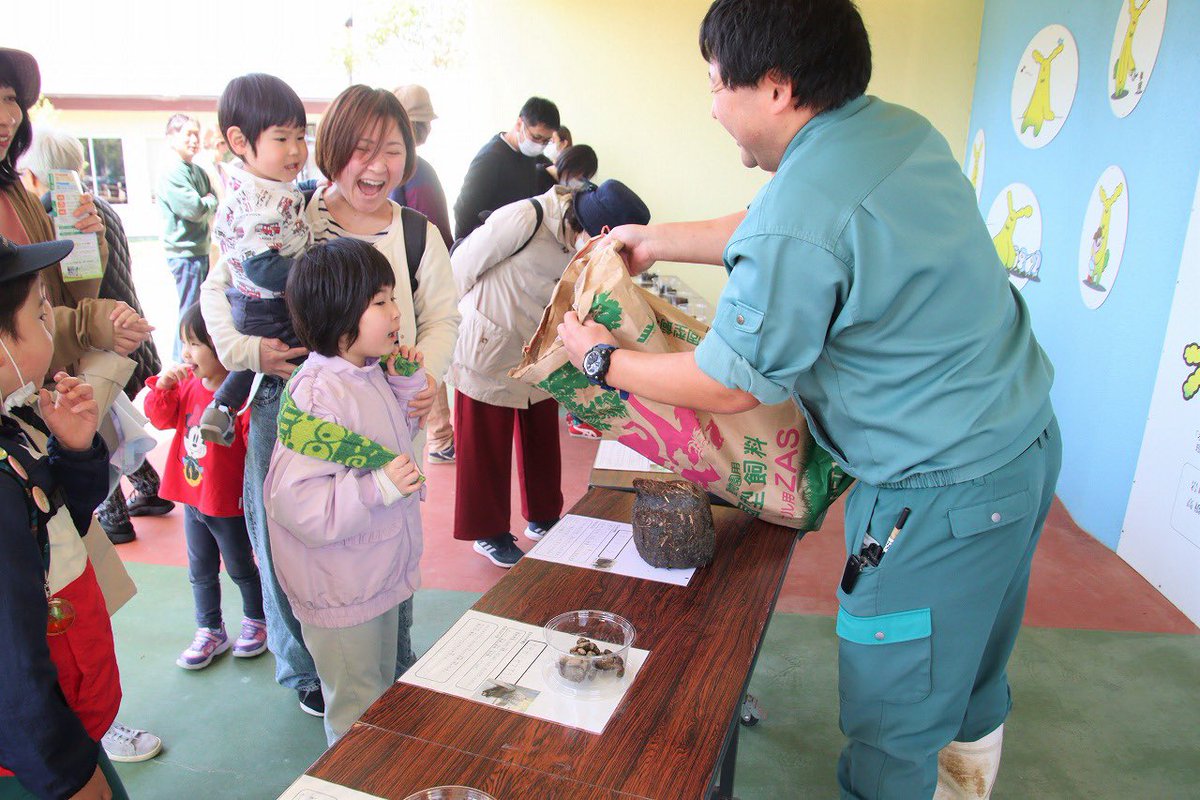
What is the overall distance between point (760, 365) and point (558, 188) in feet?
5.68

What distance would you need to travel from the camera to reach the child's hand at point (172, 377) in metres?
2.29

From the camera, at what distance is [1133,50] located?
10.7 feet

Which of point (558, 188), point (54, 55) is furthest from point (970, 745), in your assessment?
point (54, 55)

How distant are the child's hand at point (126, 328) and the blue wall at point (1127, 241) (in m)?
3.49

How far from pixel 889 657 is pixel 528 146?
334 centimetres

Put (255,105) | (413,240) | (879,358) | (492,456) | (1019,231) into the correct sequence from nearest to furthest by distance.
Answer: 1. (879,358)
2. (255,105)
3. (413,240)
4. (492,456)
5. (1019,231)

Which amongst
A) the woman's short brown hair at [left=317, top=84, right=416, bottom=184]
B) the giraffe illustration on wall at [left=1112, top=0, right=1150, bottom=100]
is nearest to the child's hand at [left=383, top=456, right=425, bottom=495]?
the woman's short brown hair at [left=317, top=84, right=416, bottom=184]

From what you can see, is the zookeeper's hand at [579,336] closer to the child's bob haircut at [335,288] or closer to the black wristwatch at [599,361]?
the black wristwatch at [599,361]

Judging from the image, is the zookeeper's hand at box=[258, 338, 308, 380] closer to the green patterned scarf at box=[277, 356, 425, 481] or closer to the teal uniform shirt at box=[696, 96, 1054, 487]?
the green patterned scarf at box=[277, 356, 425, 481]

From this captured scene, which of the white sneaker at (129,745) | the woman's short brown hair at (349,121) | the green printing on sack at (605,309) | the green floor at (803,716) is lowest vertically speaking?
the green floor at (803,716)

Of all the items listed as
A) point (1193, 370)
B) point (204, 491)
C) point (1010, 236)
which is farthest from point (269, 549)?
point (1010, 236)

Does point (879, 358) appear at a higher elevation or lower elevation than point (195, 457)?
higher

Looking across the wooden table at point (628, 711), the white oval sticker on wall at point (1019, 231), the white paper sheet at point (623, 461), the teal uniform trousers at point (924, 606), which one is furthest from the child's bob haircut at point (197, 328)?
the white oval sticker on wall at point (1019, 231)

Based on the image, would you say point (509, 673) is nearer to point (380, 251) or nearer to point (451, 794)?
point (451, 794)
